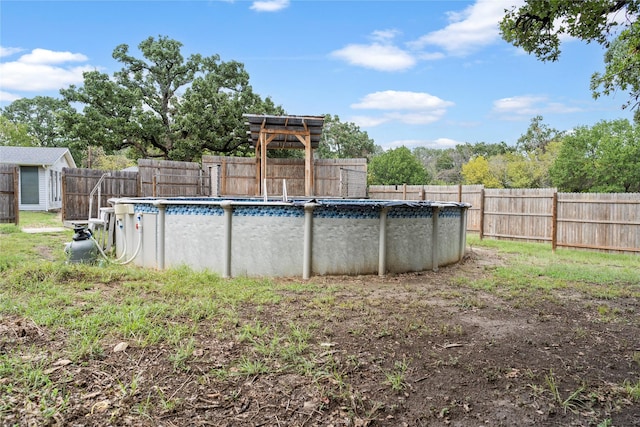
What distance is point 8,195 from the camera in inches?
458

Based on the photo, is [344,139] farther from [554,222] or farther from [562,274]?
[562,274]

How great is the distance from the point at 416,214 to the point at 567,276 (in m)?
2.60

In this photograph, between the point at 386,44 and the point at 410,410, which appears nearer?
the point at 410,410

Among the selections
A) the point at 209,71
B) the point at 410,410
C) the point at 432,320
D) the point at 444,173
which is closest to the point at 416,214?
the point at 432,320

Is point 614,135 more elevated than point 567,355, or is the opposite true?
point 614,135

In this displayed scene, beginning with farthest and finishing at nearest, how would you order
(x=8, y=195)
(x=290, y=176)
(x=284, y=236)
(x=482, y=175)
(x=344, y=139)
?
(x=344, y=139) < (x=482, y=175) < (x=290, y=176) < (x=8, y=195) < (x=284, y=236)

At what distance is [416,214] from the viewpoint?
6.12 meters

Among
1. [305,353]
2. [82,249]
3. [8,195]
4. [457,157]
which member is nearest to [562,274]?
[305,353]

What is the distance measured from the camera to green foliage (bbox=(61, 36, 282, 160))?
1866 centimetres

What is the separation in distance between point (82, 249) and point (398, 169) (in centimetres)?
2652

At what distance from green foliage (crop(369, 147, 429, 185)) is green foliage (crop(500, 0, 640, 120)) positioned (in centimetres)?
2398

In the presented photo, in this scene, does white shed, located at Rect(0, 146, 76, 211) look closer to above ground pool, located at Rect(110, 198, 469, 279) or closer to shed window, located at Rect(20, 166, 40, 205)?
shed window, located at Rect(20, 166, 40, 205)

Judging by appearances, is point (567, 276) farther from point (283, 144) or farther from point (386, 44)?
point (283, 144)

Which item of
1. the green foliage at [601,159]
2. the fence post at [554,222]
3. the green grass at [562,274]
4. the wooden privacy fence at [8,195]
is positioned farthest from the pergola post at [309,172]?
the green foliage at [601,159]
